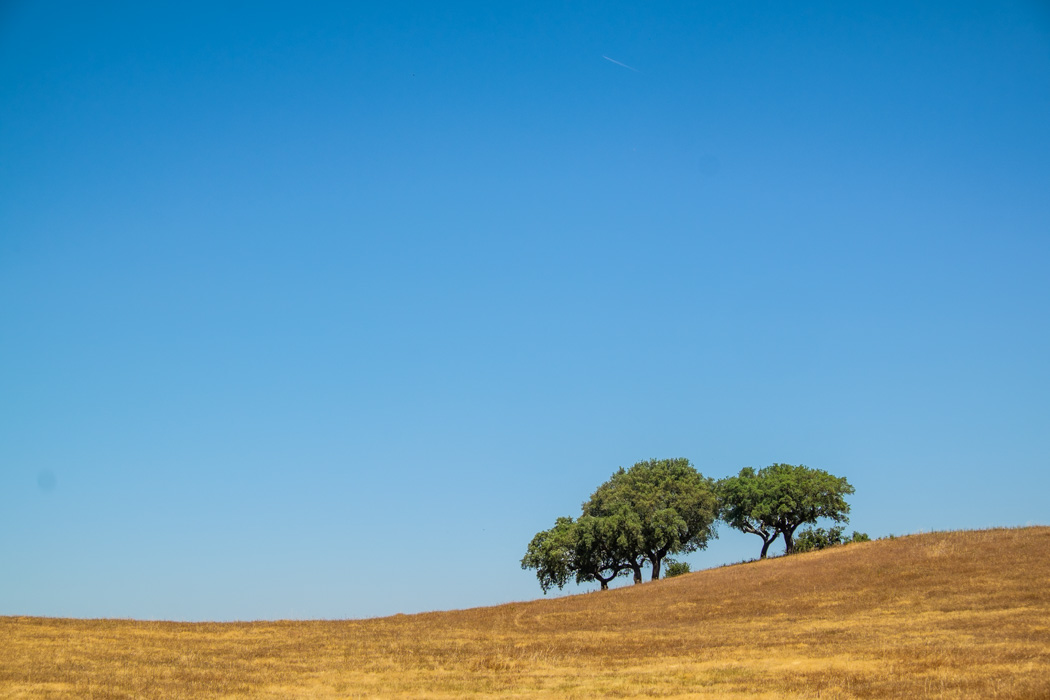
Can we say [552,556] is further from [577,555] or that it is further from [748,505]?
[748,505]

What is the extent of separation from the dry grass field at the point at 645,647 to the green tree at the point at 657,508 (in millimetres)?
17711

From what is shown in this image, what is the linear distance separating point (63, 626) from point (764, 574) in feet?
149

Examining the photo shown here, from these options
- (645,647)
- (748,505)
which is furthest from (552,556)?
(645,647)

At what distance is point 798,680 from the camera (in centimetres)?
2731

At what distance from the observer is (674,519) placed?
77438 mm

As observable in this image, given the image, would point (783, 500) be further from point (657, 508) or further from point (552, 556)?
point (552, 556)

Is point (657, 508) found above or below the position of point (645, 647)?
above

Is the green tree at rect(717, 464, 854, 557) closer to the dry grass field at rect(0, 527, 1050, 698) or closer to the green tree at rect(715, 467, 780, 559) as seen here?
the green tree at rect(715, 467, 780, 559)

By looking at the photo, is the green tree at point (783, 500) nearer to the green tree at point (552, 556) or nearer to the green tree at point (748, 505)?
the green tree at point (748, 505)

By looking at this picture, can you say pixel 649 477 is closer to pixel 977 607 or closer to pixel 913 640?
pixel 977 607

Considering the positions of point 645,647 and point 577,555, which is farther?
point 577,555

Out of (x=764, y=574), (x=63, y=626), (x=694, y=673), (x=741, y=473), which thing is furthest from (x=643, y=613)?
(x=741, y=473)

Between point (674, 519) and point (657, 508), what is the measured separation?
133 inches

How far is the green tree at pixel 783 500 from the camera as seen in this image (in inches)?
3103
